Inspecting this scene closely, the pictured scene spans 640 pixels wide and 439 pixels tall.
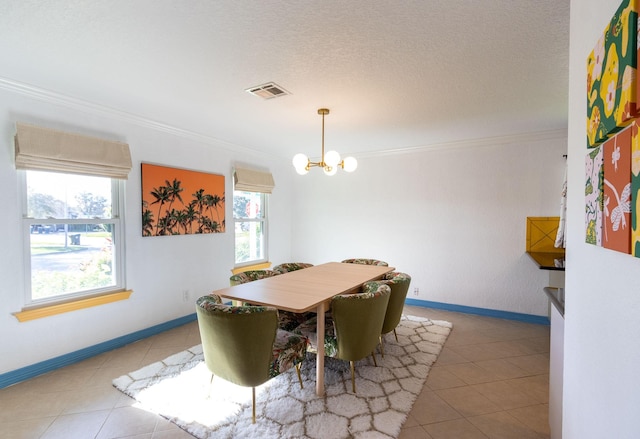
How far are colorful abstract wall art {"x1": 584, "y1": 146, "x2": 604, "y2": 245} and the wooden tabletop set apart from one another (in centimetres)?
153

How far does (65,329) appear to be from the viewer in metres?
2.74

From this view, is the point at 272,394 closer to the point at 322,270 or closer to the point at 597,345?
the point at 322,270

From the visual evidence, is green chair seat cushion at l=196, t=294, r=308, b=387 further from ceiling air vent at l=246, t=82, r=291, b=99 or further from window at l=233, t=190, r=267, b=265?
window at l=233, t=190, r=267, b=265

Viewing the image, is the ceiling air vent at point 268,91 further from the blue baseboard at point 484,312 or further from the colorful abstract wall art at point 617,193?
the blue baseboard at point 484,312

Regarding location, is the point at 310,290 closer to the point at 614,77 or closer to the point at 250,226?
the point at 614,77

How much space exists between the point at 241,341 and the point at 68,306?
6.76 feet

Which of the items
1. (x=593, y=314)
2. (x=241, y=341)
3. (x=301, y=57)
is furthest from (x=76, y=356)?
(x=593, y=314)

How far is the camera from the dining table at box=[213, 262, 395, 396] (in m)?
2.16

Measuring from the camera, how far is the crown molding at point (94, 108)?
244 centimetres

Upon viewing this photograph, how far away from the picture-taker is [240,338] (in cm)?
182

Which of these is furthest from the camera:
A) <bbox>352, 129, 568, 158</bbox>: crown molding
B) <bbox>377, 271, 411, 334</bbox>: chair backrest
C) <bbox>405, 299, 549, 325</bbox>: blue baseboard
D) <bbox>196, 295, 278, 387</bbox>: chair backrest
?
<bbox>405, 299, 549, 325</bbox>: blue baseboard

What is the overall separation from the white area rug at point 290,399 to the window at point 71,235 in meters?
1.08

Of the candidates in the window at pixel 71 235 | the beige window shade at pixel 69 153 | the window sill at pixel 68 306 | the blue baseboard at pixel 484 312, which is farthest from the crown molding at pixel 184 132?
the blue baseboard at pixel 484 312

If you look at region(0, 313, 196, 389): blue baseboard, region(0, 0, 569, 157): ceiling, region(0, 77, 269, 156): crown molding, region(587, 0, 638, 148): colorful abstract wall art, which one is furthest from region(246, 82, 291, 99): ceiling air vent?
region(0, 313, 196, 389): blue baseboard
